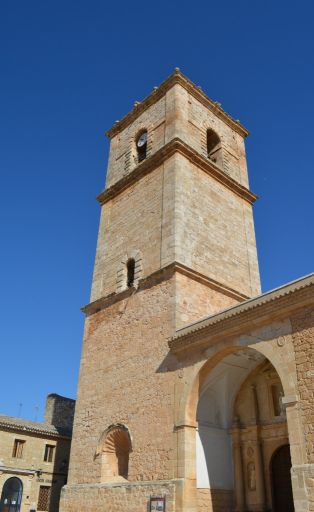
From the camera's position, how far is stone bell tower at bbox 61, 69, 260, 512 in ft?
34.7

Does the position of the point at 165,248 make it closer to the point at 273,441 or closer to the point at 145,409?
the point at 145,409

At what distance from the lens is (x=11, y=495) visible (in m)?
17.9

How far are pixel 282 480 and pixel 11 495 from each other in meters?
12.7

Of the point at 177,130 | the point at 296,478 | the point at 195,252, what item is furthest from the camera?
the point at 177,130

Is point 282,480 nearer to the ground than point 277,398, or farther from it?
nearer to the ground

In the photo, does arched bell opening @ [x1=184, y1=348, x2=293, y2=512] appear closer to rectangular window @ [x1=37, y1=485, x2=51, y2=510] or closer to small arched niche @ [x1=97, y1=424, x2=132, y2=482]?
small arched niche @ [x1=97, y1=424, x2=132, y2=482]

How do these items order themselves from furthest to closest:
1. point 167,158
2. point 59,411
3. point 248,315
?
point 59,411 < point 167,158 < point 248,315

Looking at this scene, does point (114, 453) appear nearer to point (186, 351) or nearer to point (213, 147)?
point (186, 351)

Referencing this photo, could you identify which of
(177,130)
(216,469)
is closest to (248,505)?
(216,469)

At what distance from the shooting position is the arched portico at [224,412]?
838 centimetres

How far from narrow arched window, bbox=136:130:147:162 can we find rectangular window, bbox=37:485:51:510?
46.8 feet

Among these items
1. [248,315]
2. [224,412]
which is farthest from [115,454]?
[248,315]

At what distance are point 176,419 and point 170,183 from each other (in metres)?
7.21

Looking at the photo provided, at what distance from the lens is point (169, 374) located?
34.4 feet
